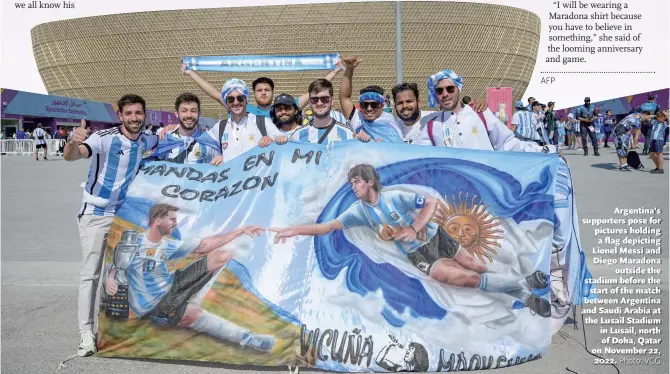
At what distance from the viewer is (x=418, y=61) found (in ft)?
231

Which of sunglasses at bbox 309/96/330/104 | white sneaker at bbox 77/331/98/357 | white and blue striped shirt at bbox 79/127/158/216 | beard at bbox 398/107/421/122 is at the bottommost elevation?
white sneaker at bbox 77/331/98/357

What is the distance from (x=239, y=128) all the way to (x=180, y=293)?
1.81m

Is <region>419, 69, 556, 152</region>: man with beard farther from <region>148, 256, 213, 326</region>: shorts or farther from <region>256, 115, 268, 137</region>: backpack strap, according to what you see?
<region>148, 256, 213, 326</region>: shorts

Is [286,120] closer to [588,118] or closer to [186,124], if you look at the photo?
[186,124]

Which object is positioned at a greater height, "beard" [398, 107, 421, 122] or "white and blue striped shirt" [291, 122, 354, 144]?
"beard" [398, 107, 421, 122]

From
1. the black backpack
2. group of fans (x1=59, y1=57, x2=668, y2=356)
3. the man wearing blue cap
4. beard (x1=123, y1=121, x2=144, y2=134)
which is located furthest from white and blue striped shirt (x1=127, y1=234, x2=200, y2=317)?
the black backpack

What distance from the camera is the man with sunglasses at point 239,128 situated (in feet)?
17.9

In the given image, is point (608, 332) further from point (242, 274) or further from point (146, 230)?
point (146, 230)

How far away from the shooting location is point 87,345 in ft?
14.3

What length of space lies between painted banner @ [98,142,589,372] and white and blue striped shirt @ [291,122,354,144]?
467mm

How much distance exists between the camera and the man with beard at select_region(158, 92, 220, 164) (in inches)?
210

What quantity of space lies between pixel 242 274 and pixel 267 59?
11.0m

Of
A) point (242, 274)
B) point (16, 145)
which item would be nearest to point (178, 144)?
point (242, 274)

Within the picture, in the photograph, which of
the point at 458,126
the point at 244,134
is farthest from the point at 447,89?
the point at 244,134
